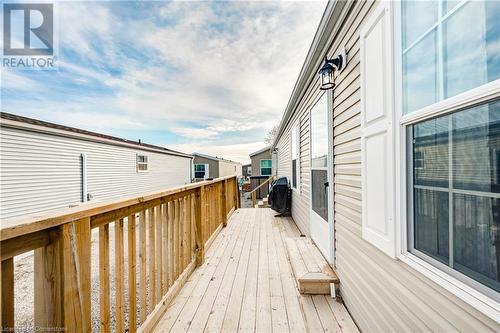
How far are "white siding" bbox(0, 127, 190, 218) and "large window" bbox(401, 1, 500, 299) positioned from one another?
8.66 m

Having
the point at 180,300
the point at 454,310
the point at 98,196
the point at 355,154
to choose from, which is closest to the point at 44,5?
the point at 180,300

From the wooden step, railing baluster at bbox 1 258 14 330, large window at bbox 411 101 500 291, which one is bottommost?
the wooden step

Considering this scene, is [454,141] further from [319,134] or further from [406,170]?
[319,134]

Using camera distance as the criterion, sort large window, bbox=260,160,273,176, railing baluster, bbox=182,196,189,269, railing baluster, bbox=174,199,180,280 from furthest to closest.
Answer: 1. large window, bbox=260,160,273,176
2. railing baluster, bbox=182,196,189,269
3. railing baluster, bbox=174,199,180,280

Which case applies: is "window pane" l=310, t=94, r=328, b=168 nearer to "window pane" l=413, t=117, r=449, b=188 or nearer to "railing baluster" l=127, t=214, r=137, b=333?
"window pane" l=413, t=117, r=449, b=188

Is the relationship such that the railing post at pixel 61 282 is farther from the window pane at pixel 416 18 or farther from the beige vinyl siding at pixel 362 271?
the window pane at pixel 416 18

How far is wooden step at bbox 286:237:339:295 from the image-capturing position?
233 cm

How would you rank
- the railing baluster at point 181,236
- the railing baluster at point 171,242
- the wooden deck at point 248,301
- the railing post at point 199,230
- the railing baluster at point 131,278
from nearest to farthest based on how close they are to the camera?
the railing baluster at point 131,278 → the wooden deck at point 248,301 → the railing baluster at point 171,242 → the railing baluster at point 181,236 → the railing post at point 199,230

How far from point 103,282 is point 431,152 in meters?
1.98

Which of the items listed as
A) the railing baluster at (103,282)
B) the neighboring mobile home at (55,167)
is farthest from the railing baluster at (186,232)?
the neighboring mobile home at (55,167)

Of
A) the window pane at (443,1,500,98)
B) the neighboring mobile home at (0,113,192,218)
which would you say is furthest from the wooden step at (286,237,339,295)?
the neighboring mobile home at (0,113,192,218)

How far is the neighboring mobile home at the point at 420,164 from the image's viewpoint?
89cm

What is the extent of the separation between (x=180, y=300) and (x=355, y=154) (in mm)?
2192

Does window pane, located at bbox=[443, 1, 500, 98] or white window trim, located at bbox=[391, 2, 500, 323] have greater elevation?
window pane, located at bbox=[443, 1, 500, 98]
